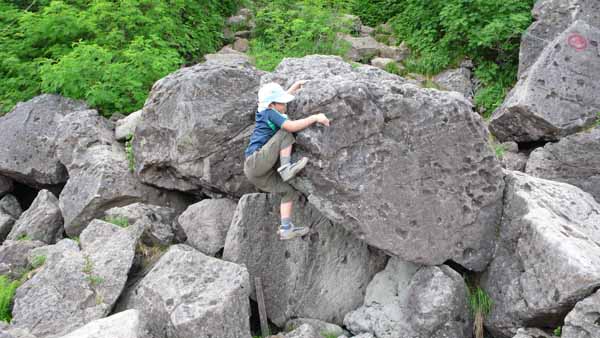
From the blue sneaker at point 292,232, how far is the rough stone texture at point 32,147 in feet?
17.5

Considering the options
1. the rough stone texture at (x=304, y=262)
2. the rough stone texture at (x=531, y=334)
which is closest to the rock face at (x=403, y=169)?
the rough stone texture at (x=304, y=262)

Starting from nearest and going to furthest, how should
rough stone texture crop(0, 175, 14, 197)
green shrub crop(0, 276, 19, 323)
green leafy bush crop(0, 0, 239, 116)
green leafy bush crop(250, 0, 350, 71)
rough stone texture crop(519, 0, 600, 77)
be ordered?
→ green shrub crop(0, 276, 19, 323) → rough stone texture crop(0, 175, 14, 197) → green leafy bush crop(0, 0, 239, 116) → rough stone texture crop(519, 0, 600, 77) → green leafy bush crop(250, 0, 350, 71)

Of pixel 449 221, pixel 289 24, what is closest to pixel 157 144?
pixel 449 221

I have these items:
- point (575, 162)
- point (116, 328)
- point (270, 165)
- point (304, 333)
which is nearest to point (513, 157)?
point (575, 162)

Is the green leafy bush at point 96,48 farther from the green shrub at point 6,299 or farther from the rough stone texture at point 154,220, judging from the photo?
the green shrub at point 6,299

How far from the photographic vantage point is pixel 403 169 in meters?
6.75

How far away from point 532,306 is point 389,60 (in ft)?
30.4

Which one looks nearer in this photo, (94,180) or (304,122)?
(304,122)

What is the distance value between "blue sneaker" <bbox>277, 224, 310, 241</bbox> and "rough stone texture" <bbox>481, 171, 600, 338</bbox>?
2.39 m

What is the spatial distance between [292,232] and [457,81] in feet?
26.3

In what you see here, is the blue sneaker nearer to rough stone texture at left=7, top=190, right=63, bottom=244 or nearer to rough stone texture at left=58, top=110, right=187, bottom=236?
rough stone texture at left=58, top=110, right=187, bottom=236

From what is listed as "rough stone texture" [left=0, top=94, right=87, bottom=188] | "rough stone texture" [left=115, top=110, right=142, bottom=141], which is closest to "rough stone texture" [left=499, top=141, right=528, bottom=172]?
"rough stone texture" [left=115, top=110, right=142, bottom=141]

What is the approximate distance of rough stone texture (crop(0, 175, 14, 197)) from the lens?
10.9 metres

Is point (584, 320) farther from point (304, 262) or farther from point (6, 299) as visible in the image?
point (6, 299)
